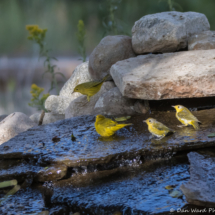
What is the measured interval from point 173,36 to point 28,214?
2888mm

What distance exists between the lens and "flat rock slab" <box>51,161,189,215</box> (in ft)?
5.76

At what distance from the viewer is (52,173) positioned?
2.21m

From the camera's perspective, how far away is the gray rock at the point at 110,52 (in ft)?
13.5

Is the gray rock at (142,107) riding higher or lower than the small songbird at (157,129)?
lower

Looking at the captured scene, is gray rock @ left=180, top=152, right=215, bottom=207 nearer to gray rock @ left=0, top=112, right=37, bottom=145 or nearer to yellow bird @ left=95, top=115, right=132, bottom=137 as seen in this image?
yellow bird @ left=95, top=115, right=132, bottom=137

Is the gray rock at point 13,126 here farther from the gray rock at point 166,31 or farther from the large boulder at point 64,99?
the gray rock at point 166,31

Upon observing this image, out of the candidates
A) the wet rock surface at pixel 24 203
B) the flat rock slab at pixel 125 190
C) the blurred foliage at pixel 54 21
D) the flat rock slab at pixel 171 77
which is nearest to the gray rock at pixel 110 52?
Result: the flat rock slab at pixel 171 77

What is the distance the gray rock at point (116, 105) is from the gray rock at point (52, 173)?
1.41m

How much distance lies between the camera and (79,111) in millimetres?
3947

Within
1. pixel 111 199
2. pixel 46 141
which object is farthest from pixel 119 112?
pixel 111 199

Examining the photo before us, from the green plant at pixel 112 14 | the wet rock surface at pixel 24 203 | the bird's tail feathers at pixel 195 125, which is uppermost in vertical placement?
the green plant at pixel 112 14

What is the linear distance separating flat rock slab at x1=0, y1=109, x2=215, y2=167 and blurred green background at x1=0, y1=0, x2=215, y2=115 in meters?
4.50

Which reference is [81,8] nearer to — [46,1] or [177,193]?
[46,1]

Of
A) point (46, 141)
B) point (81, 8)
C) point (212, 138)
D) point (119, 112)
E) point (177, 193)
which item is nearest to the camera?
point (177, 193)
